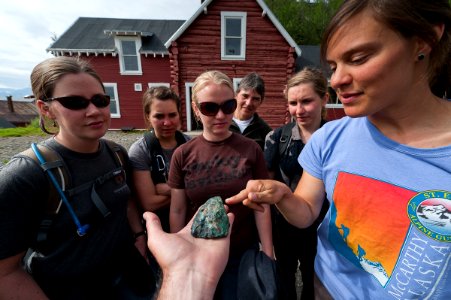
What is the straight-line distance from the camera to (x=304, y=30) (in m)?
28.8

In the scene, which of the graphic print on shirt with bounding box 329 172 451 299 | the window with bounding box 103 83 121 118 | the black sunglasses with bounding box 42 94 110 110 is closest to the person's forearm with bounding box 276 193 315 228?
the graphic print on shirt with bounding box 329 172 451 299

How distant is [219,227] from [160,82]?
15.0 meters

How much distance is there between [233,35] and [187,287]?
13.4 metres

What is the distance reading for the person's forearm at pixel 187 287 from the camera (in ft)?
4.18

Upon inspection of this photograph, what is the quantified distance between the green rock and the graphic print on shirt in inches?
30.9

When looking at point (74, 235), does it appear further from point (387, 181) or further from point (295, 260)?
point (295, 260)

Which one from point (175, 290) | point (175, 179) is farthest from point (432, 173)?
point (175, 179)

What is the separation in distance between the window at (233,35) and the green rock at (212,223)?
12.3 m

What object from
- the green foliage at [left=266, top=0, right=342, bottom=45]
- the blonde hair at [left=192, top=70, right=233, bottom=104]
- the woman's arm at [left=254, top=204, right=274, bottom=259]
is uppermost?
the green foliage at [left=266, top=0, right=342, bottom=45]

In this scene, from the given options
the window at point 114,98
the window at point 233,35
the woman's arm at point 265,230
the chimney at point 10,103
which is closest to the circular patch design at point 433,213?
the woman's arm at point 265,230

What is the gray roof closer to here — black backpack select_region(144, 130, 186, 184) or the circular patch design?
black backpack select_region(144, 130, 186, 184)

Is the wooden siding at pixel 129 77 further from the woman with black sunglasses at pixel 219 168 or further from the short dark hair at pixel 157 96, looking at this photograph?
the woman with black sunglasses at pixel 219 168

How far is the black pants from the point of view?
2473 mm

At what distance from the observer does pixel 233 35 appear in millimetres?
12602
